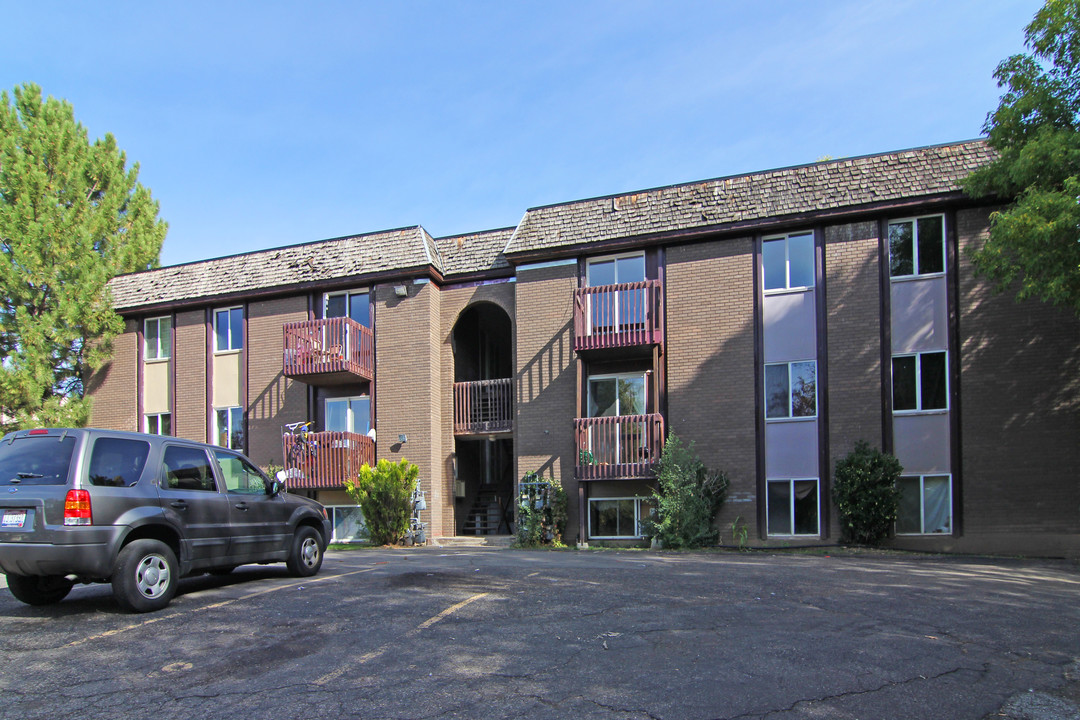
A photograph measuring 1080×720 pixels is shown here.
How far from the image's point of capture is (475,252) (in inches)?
851

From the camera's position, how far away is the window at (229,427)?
22.4m

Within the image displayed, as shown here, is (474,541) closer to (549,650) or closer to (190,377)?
(190,377)

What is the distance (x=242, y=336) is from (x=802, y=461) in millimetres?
15480

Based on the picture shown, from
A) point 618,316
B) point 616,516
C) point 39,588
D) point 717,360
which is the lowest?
point 616,516

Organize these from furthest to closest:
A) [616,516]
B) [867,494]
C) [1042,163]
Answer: [616,516] < [867,494] < [1042,163]

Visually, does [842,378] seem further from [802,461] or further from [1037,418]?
[1037,418]

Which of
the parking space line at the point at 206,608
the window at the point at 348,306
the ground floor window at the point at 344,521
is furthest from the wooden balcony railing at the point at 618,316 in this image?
the parking space line at the point at 206,608

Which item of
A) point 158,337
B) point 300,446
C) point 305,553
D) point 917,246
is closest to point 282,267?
point 158,337

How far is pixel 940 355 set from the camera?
16922 millimetres

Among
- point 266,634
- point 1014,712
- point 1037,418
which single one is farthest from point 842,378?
point 266,634

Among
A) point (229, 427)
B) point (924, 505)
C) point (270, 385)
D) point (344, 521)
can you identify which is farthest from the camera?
point (229, 427)

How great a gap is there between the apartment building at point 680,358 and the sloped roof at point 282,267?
0.27ft

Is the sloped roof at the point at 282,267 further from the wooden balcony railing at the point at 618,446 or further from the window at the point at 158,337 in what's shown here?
the wooden balcony railing at the point at 618,446

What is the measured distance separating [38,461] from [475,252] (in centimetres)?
1476
